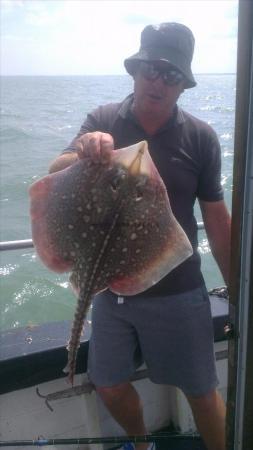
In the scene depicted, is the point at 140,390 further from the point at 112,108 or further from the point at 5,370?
the point at 112,108

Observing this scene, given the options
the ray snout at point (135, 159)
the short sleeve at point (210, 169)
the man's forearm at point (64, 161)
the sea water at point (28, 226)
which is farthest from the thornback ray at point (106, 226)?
the sea water at point (28, 226)

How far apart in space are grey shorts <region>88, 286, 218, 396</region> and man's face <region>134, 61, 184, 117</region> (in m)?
1.08

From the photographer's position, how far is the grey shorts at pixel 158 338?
2.53 metres

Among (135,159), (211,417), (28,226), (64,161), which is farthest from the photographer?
(28,226)

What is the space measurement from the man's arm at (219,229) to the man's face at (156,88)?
0.62 meters

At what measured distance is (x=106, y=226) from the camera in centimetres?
197

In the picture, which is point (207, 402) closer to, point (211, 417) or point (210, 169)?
point (211, 417)

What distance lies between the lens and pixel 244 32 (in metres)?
1.42

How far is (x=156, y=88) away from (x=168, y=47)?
8.8 inches

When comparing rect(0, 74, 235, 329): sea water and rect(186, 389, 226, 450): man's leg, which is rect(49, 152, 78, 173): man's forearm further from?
rect(0, 74, 235, 329): sea water

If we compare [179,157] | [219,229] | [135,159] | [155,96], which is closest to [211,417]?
[219,229]

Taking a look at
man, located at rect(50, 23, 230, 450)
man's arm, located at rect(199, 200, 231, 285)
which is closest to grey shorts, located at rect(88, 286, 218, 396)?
man, located at rect(50, 23, 230, 450)

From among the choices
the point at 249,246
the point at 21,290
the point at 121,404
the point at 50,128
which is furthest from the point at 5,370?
the point at 50,128

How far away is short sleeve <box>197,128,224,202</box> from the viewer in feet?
8.20
